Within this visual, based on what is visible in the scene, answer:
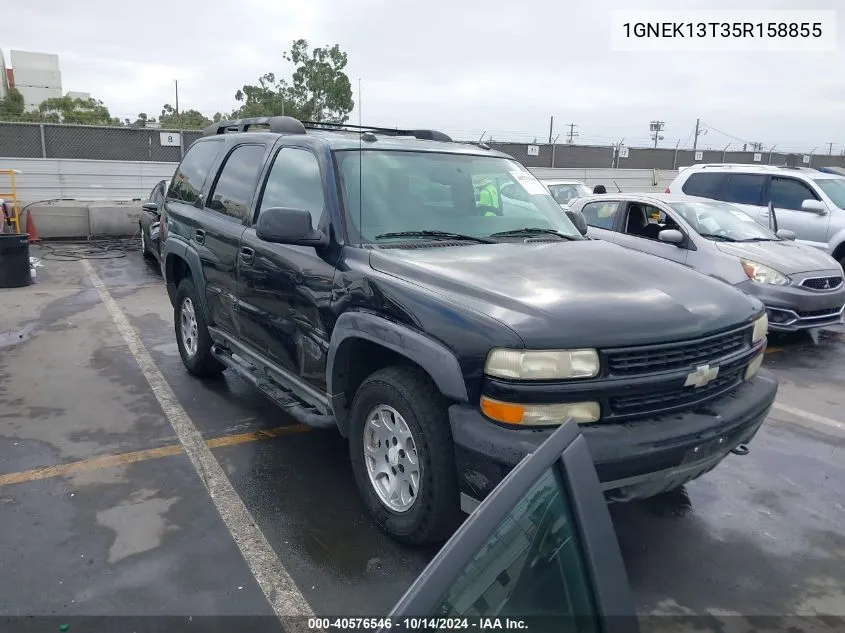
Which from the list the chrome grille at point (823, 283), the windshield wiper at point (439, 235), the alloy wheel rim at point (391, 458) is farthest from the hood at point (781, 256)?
the alloy wheel rim at point (391, 458)

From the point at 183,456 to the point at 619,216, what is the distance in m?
5.99

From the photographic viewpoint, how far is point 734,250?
6.93 metres

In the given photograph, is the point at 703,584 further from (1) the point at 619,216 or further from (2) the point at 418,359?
(1) the point at 619,216

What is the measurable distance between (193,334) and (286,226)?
2602mm

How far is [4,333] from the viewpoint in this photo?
270 inches

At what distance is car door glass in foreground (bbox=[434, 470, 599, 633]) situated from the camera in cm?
128

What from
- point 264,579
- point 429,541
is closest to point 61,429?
point 264,579

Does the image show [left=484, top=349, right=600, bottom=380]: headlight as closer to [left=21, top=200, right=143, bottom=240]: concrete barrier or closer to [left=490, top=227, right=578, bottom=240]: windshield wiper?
[left=490, top=227, right=578, bottom=240]: windshield wiper

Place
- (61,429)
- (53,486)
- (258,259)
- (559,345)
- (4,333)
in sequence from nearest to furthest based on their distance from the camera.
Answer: (559,345) → (53,486) → (258,259) → (61,429) → (4,333)

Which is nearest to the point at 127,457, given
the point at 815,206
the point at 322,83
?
the point at 815,206

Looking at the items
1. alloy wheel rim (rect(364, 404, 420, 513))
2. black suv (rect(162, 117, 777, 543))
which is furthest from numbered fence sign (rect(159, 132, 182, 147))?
alloy wheel rim (rect(364, 404, 420, 513))

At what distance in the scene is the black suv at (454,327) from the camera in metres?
2.60

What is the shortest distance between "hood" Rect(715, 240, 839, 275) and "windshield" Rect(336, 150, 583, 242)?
140 inches

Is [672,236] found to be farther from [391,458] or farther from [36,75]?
[36,75]
